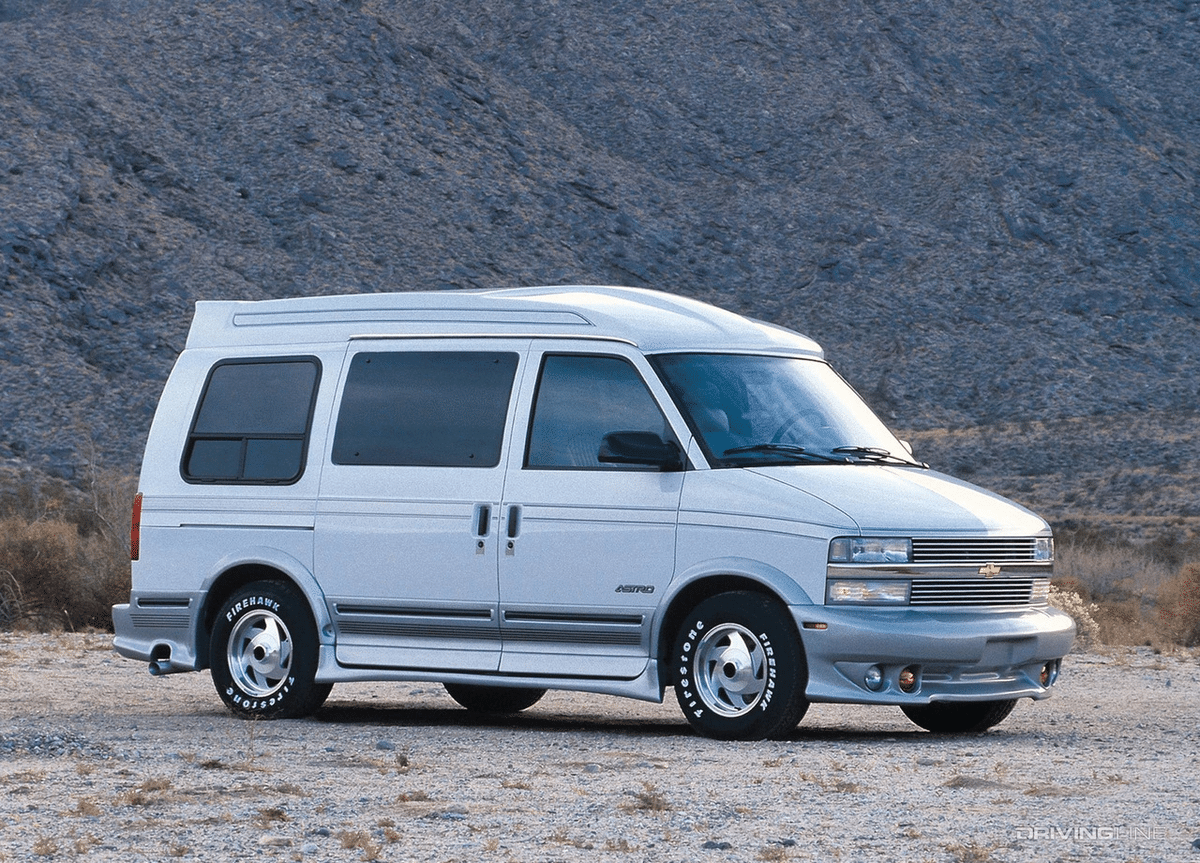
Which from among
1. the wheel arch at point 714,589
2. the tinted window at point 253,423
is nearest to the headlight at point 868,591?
the wheel arch at point 714,589

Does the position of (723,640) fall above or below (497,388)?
below

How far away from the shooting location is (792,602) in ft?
31.4

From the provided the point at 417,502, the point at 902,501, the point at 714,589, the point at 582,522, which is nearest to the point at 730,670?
the point at 714,589

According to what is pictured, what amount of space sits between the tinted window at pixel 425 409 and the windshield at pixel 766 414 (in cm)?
106

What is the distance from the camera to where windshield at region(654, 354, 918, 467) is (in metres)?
10.1

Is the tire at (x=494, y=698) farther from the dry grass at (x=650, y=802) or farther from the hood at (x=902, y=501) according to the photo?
the dry grass at (x=650, y=802)

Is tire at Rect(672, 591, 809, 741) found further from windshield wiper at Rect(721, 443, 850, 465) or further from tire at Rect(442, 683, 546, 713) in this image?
tire at Rect(442, 683, 546, 713)

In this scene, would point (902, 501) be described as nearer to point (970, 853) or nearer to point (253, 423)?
point (970, 853)

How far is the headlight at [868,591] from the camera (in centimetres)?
952

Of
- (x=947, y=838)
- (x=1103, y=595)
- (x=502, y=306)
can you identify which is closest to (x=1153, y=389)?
(x=1103, y=595)

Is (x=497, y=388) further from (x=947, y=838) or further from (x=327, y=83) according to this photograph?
(x=327, y=83)

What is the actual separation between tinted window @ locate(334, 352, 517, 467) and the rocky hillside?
25.0 m

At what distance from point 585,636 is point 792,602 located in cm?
125

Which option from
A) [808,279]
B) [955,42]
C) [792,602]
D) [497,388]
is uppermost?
[955,42]
